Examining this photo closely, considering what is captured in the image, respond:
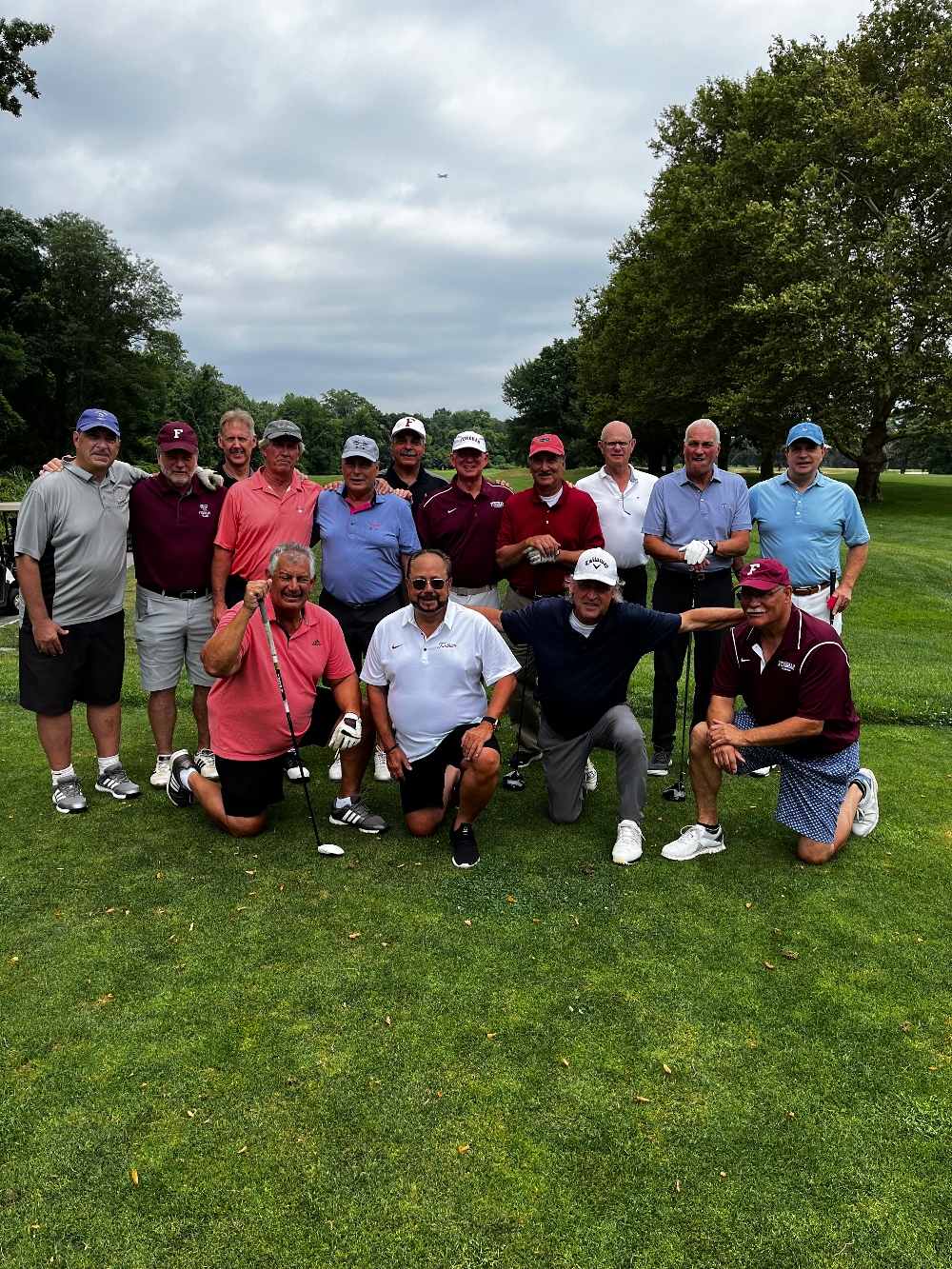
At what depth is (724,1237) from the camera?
222 centimetres

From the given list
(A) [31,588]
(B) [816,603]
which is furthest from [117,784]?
(B) [816,603]

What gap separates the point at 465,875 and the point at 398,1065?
1398mm

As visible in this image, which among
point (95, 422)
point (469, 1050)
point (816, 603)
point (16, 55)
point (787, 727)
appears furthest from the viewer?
point (16, 55)

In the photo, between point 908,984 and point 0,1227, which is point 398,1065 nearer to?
point 0,1227

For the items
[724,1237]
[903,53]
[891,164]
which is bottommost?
[724,1237]

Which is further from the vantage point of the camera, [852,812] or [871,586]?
[871,586]

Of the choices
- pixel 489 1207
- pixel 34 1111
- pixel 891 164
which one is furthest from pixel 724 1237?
pixel 891 164

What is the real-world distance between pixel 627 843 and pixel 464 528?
2.41m

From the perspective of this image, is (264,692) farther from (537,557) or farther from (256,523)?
(537,557)

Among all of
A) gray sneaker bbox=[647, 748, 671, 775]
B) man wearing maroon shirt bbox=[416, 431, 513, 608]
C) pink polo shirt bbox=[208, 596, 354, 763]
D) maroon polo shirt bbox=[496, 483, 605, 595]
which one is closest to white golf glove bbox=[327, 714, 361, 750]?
pink polo shirt bbox=[208, 596, 354, 763]

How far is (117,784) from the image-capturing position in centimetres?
515

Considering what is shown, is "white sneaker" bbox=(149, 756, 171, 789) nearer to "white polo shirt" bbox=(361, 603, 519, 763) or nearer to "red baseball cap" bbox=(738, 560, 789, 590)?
"white polo shirt" bbox=(361, 603, 519, 763)

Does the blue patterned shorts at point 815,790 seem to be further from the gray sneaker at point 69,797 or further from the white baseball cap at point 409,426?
the gray sneaker at point 69,797

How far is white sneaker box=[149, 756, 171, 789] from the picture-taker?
211 inches
